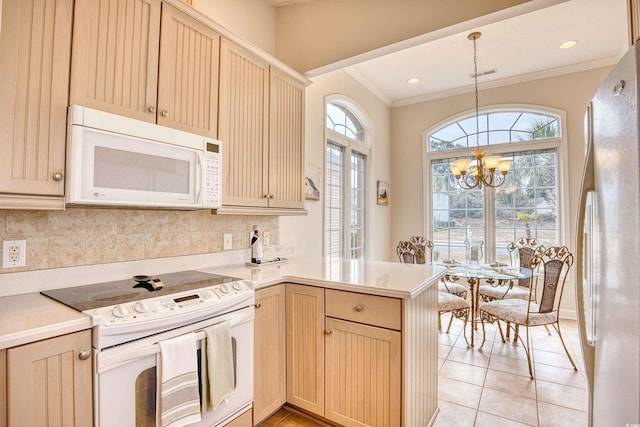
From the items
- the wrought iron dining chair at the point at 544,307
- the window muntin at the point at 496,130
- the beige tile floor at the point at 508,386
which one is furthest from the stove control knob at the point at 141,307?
the window muntin at the point at 496,130

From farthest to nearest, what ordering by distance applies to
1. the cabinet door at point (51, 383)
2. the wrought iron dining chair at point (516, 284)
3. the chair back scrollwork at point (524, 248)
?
1. the chair back scrollwork at point (524, 248)
2. the wrought iron dining chair at point (516, 284)
3. the cabinet door at point (51, 383)

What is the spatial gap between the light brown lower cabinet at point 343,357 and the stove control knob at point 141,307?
0.89 meters

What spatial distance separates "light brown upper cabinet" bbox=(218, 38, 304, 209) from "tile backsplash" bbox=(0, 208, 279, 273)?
353 mm

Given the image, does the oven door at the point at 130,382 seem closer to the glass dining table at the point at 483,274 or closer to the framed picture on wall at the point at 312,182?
the framed picture on wall at the point at 312,182

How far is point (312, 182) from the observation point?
3348 mm

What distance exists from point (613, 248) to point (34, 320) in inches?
71.2

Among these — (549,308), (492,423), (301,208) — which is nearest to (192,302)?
(301,208)

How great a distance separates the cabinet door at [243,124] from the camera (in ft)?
6.73

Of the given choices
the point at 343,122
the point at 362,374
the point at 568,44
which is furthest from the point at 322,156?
the point at 568,44

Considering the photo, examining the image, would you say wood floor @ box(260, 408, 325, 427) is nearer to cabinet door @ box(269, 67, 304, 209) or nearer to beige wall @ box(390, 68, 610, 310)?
cabinet door @ box(269, 67, 304, 209)

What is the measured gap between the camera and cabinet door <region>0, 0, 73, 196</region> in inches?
46.7

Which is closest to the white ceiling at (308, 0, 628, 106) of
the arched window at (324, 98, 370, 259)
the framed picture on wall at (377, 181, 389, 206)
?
the arched window at (324, 98, 370, 259)

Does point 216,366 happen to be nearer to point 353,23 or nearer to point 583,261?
point 583,261

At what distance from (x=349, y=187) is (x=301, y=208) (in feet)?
5.10
